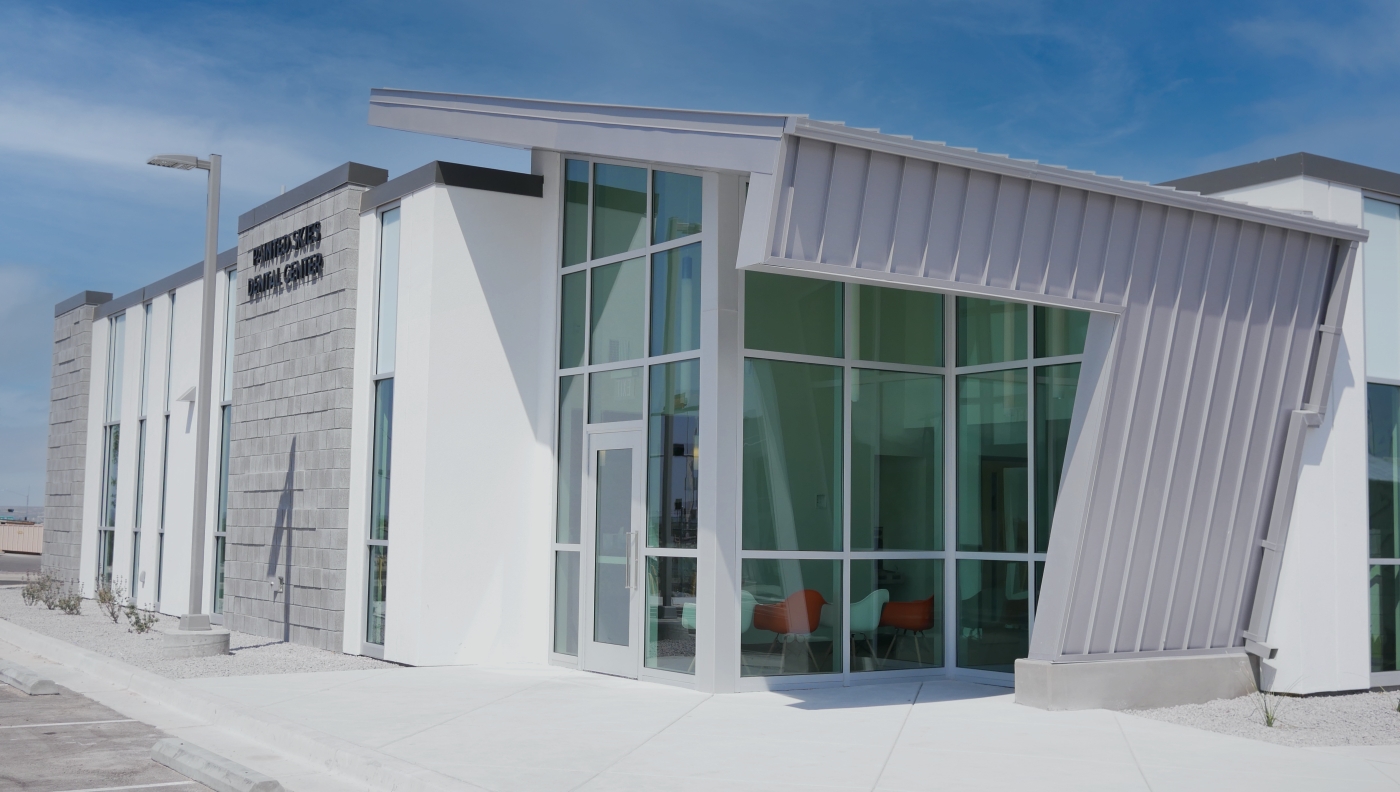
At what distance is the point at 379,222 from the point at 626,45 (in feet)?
31.6

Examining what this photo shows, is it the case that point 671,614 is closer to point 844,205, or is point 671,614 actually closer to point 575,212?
point 844,205

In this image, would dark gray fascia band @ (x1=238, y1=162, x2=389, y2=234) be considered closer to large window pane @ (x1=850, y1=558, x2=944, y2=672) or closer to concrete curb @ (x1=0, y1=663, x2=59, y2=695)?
concrete curb @ (x1=0, y1=663, x2=59, y2=695)

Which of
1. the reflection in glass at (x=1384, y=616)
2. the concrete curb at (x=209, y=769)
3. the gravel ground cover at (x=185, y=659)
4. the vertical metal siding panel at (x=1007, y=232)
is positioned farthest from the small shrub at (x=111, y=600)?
the reflection in glass at (x=1384, y=616)

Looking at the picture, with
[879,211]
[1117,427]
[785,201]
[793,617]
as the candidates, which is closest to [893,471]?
[793,617]

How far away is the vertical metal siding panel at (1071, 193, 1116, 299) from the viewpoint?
34.0 feet

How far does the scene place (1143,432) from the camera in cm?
1085

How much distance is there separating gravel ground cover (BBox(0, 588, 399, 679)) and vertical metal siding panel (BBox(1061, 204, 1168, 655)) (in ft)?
25.5

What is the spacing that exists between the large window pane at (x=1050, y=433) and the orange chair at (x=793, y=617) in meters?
2.41

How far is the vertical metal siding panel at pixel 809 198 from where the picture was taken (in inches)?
360

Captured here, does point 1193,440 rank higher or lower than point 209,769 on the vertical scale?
higher

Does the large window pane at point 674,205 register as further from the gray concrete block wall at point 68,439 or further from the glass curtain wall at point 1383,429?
the gray concrete block wall at point 68,439

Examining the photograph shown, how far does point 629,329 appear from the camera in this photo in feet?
43.3

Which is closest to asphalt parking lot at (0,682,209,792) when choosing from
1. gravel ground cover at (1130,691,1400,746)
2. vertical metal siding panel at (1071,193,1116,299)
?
vertical metal siding panel at (1071,193,1116,299)

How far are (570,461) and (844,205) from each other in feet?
18.9
